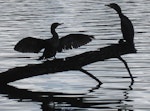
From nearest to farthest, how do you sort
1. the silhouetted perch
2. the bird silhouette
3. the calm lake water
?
the calm lake water, the silhouetted perch, the bird silhouette

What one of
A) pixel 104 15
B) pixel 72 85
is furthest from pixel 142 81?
pixel 104 15

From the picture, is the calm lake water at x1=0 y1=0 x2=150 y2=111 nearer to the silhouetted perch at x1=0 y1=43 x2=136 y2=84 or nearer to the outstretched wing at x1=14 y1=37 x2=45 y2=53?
the silhouetted perch at x1=0 y1=43 x2=136 y2=84

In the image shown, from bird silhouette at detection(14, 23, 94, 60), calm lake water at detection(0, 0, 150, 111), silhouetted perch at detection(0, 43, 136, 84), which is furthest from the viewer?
bird silhouette at detection(14, 23, 94, 60)

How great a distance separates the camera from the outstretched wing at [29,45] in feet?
65.4

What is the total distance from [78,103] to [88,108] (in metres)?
0.91

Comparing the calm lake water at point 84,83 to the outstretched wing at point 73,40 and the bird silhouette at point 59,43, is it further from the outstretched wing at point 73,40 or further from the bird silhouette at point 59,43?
the outstretched wing at point 73,40

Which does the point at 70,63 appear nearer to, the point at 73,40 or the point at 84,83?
the point at 73,40

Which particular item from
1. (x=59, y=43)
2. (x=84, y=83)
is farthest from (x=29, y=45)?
(x=84, y=83)

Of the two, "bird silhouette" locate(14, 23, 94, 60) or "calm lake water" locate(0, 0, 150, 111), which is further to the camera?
"bird silhouette" locate(14, 23, 94, 60)

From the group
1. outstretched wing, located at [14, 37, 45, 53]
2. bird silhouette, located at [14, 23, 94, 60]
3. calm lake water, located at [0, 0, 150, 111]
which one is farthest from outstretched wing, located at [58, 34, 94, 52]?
calm lake water, located at [0, 0, 150, 111]

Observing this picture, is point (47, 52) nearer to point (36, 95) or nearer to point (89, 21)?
point (36, 95)

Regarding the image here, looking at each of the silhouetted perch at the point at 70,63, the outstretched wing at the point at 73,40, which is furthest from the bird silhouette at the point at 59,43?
the silhouetted perch at the point at 70,63

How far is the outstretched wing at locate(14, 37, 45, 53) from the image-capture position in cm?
1992

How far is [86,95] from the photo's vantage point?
2052cm
